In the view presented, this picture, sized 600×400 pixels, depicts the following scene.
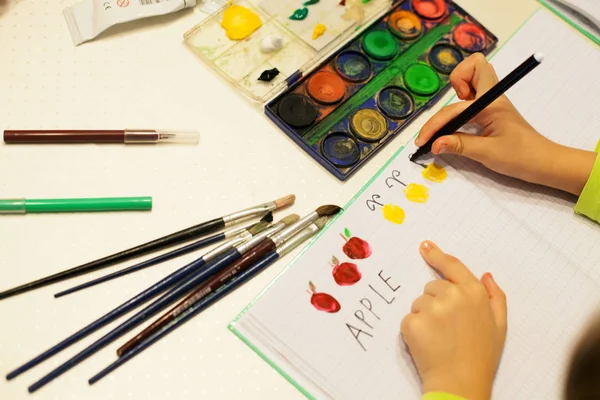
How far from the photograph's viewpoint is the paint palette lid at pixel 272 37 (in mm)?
683

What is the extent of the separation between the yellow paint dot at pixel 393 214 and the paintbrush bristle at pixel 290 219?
10 cm

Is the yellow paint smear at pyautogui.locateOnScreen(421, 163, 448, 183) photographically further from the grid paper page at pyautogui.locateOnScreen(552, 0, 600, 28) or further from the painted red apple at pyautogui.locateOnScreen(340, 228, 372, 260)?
the grid paper page at pyautogui.locateOnScreen(552, 0, 600, 28)

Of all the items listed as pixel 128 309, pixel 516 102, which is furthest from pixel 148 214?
pixel 516 102

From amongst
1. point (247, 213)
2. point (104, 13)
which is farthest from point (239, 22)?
point (247, 213)

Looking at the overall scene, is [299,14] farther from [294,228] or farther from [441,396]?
[441,396]

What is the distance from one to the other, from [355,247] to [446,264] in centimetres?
10

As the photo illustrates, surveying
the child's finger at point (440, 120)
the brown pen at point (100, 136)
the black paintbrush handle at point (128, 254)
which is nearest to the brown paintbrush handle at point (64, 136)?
the brown pen at point (100, 136)

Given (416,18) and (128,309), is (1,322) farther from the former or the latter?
(416,18)

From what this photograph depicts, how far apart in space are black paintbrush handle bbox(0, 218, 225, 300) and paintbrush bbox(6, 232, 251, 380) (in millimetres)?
26

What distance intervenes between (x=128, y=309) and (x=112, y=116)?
24 centimetres

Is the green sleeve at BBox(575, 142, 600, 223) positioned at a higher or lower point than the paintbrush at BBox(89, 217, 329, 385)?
higher

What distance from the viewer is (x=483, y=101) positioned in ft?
1.88

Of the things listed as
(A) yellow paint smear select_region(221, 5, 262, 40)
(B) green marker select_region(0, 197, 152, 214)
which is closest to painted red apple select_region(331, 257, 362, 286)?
(B) green marker select_region(0, 197, 152, 214)

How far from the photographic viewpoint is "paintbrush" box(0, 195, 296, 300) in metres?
0.54
